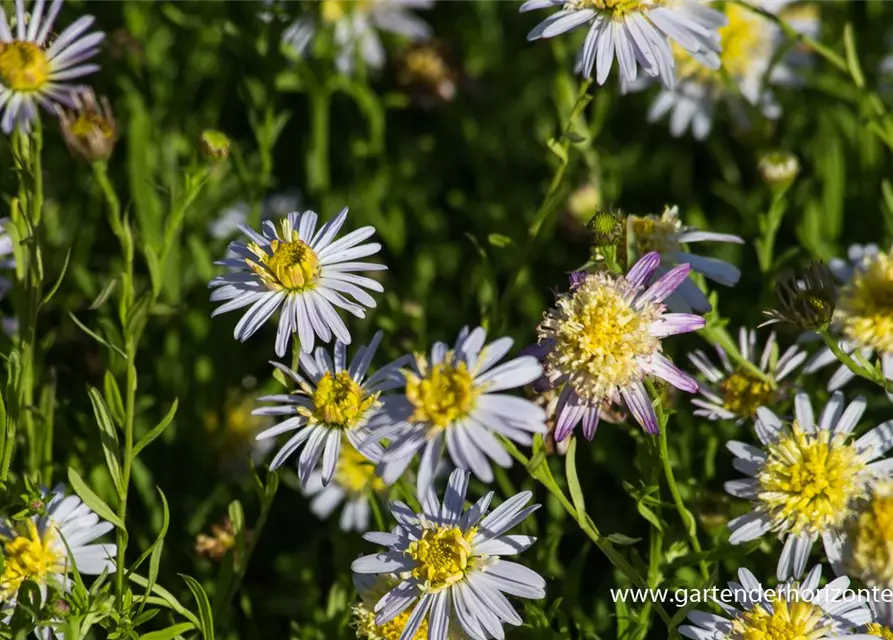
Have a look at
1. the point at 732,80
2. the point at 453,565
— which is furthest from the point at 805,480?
the point at 732,80

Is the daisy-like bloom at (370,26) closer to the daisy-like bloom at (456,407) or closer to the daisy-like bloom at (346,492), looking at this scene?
the daisy-like bloom at (346,492)

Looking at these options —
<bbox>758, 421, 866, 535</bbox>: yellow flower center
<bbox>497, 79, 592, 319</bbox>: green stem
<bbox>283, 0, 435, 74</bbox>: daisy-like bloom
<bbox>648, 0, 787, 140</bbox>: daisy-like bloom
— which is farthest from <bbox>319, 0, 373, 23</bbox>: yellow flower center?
<bbox>758, 421, 866, 535</bbox>: yellow flower center

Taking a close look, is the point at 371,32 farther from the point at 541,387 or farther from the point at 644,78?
the point at 541,387

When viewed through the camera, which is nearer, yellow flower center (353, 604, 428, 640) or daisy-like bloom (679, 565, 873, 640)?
daisy-like bloom (679, 565, 873, 640)

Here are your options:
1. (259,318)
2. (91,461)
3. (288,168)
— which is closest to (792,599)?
(259,318)

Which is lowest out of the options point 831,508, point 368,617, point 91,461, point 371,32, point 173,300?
point 368,617

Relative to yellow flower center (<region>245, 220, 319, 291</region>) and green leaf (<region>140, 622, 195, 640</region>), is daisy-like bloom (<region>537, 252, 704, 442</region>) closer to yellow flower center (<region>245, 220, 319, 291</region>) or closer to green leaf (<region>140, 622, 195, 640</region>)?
yellow flower center (<region>245, 220, 319, 291</region>)

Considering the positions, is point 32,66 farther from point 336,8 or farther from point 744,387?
point 744,387
